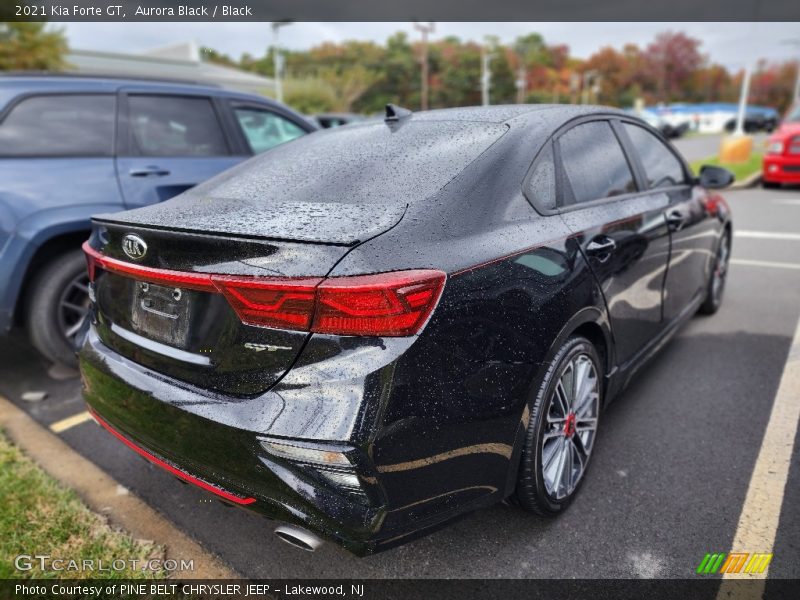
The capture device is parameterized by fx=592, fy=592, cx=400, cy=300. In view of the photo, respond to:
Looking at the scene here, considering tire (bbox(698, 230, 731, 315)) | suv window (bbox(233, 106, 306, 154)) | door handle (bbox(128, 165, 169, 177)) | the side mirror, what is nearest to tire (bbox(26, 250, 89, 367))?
door handle (bbox(128, 165, 169, 177))

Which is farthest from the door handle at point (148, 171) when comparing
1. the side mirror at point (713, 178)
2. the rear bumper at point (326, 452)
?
the side mirror at point (713, 178)

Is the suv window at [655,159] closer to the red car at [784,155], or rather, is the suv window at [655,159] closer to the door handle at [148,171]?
the door handle at [148,171]

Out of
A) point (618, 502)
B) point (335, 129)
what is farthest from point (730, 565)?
point (335, 129)

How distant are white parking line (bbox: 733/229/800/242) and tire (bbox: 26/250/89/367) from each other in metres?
7.50

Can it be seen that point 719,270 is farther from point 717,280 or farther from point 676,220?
point 676,220

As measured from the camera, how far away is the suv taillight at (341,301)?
1.60 meters

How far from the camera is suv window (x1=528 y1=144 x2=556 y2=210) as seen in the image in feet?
7.34

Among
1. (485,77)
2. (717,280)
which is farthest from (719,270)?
(485,77)

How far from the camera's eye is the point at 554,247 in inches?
85.2

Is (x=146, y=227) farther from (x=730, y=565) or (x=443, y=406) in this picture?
(x=730, y=565)

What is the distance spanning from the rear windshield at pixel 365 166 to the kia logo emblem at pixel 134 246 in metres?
0.43

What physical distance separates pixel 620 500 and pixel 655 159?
81.2 inches

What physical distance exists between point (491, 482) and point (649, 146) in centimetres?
246

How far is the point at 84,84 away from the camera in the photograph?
154 inches
